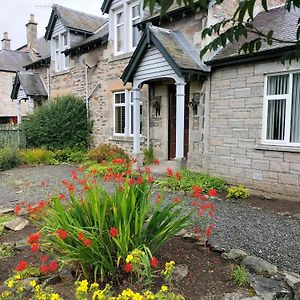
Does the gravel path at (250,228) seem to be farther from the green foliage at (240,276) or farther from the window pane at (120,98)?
the window pane at (120,98)

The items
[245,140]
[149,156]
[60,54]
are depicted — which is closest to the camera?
[245,140]

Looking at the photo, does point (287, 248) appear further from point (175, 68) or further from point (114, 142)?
point (114, 142)

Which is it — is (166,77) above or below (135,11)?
below

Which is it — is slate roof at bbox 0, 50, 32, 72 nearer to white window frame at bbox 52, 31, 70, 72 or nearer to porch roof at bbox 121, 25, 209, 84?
white window frame at bbox 52, 31, 70, 72

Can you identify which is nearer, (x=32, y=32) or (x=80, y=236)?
(x=80, y=236)

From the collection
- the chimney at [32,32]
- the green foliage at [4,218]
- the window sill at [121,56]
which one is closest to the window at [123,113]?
the window sill at [121,56]

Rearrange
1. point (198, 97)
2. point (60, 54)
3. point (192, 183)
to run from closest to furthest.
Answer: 1. point (192, 183)
2. point (198, 97)
3. point (60, 54)

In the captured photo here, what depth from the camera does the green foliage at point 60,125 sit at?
14.4 metres

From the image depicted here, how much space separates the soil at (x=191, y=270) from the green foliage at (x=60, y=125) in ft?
36.7

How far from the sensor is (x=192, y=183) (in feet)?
25.7

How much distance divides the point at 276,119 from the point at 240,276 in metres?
5.58

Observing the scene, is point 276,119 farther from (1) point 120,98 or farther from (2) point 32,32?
(2) point 32,32

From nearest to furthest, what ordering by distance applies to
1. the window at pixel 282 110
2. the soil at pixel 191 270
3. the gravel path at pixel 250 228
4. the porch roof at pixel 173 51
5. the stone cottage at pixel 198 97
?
the soil at pixel 191 270 → the gravel path at pixel 250 228 → the window at pixel 282 110 → the stone cottage at pixel 198 97 → the porch roof at pixel 173 51

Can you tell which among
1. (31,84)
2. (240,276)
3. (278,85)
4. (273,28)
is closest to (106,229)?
(240,276)
